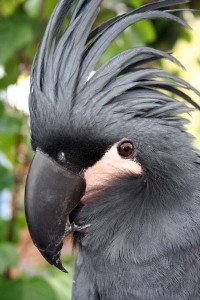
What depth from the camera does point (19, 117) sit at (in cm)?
248

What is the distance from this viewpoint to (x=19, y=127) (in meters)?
2.35

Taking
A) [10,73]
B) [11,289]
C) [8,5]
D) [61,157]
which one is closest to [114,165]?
[61,157]

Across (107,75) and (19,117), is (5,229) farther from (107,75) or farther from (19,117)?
(107,75)

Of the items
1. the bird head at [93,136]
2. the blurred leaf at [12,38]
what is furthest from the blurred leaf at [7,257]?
the blurred leaf at [12,38]

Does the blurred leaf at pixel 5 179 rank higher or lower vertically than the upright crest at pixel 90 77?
lower

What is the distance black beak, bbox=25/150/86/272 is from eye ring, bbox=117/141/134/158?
12cm

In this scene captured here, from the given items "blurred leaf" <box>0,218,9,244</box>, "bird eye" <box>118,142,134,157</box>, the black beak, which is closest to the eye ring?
"bird eye" <box>118,142,134,157</box>

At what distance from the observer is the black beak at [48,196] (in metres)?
1.51

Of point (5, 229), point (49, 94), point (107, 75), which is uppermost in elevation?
point (107, 75)

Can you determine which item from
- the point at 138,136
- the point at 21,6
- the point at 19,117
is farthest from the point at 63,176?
the point at 21,6

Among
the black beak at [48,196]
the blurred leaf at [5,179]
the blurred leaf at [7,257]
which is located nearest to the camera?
the black beak at [48,196]

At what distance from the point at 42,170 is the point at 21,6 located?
121 centimetres

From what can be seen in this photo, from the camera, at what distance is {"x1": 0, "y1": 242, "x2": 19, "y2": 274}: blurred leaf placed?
7.15ft

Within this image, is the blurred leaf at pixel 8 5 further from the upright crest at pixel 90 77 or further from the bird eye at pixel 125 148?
the bird eye at pixel 125 148
